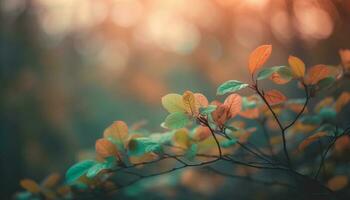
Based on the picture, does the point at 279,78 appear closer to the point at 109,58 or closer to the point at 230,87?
the point at 230,87

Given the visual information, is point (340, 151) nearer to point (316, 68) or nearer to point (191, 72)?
point (316, 68)

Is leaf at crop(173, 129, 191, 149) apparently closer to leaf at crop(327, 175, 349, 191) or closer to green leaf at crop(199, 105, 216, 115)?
green leaf at crop(199, 105, 216, 115)

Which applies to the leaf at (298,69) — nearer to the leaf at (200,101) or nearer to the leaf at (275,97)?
the leaf at (275,97)

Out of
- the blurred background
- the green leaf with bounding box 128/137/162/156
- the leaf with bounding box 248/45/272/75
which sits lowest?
the green leaf with bounding box 128/137/162/156

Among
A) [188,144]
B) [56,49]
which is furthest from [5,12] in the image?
[188,144]

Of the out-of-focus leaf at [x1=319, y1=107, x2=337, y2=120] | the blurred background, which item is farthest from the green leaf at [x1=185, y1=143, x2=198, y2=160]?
the blurred background

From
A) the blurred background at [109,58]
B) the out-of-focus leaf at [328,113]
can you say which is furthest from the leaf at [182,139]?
the blurred background at [109,58]

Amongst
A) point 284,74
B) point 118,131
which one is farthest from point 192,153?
point 284,74
